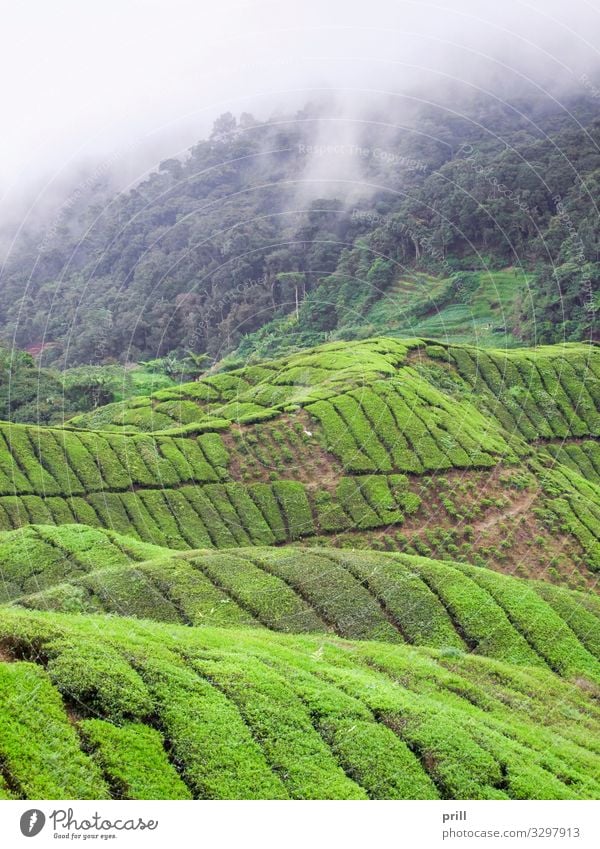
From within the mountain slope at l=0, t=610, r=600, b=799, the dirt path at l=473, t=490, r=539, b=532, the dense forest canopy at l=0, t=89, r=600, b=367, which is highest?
the dense forest canopy at l=0, t=89, r=600, b=367

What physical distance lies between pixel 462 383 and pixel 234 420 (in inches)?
674

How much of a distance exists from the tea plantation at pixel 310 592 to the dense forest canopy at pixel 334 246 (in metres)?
31.8

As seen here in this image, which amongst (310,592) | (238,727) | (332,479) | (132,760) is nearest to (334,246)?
(332,479)

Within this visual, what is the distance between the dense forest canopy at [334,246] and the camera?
8238 centimetres

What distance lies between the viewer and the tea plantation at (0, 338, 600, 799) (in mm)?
10875

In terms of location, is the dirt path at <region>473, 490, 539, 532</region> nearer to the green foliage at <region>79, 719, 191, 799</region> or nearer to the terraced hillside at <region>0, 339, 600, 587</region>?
the terraced hillside at <region>0, 339, 600, 587</region>

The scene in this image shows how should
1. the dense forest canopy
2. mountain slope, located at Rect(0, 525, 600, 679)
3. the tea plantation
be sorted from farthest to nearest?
the dense forest canopy → mountain slope, located at Rect(0, 525, 600, 679) → the tea plantation

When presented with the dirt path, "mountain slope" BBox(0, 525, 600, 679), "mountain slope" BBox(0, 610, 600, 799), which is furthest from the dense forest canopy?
"mountain slope" BBox(0, 610, 600, 799)

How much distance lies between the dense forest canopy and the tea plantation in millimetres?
31776

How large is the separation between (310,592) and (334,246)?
86964 millimetres

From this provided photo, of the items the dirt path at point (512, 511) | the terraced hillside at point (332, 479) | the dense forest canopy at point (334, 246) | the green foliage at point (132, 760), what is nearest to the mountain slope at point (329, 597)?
the green foliage at point (132, 760)

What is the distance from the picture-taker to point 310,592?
66.1 feet

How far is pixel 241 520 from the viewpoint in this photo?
34.6 metres

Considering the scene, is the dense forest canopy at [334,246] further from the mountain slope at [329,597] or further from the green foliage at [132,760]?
the green foliage at [132,760]
